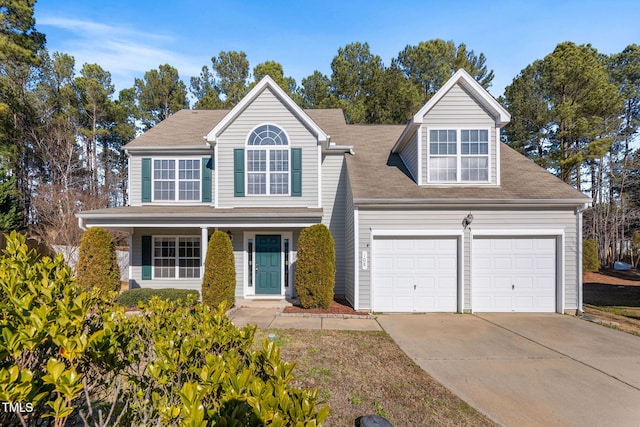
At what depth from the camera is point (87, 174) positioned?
1077 inches

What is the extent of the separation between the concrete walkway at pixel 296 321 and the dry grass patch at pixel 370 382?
84 cm

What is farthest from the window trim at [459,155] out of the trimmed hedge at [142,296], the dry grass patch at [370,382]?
the trimmed hedge at [142,296]

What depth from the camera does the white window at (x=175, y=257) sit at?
11.8m

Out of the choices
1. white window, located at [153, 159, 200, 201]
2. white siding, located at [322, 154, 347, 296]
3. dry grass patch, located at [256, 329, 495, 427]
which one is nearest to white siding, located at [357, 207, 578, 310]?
white siding, located at [322, 154, 347, 296]

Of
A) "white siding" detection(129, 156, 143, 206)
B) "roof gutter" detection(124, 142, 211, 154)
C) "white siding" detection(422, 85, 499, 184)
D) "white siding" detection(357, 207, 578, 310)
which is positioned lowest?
"white siding" detection(357, 207, 578, 310)

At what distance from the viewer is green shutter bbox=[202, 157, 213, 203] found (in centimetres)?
1170

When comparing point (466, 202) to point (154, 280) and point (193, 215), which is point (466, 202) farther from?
point (154, 280)

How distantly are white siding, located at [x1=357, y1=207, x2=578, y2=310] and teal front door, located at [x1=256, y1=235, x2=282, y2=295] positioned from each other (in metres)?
3.45

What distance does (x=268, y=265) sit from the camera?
37.6ft

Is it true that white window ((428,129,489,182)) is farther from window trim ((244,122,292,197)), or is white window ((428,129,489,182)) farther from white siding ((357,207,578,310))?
window trim ((244,122,292,197))

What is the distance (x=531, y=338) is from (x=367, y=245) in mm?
4301

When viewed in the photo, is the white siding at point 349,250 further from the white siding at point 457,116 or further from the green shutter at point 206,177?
the green shutter at point 206,177

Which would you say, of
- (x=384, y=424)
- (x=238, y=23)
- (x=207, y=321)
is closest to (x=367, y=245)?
(x=384, y=424)

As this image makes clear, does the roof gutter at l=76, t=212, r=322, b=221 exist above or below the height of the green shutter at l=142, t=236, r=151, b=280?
above
